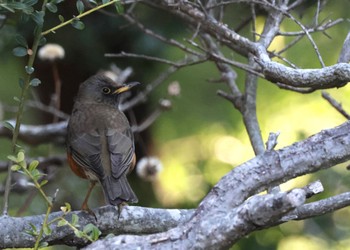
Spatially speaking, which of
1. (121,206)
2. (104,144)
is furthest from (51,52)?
(121,206)

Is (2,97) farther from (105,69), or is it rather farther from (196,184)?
(196,184)

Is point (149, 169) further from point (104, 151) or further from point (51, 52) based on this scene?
point (104, 151)

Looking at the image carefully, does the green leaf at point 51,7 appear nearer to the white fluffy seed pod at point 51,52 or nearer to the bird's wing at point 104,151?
the bird's wing at point 104,151

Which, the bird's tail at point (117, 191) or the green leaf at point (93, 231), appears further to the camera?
the bird's tail at point (117, 191)

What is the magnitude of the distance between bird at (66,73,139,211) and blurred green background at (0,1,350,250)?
883 mm

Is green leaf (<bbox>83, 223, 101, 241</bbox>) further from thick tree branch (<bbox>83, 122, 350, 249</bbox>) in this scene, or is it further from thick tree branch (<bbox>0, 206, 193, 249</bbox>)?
thick tree branch (<bbox>0, 206, 193, 249</bbox>)

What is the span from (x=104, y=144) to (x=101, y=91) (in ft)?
2.59

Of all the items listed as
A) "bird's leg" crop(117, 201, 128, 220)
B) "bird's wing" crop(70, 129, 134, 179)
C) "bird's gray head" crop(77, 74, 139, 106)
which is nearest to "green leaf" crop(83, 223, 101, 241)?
"bird's leg" crop(117, 201, 128, 220)

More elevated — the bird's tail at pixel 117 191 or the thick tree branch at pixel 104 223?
the bird's tail at pixel 117 191

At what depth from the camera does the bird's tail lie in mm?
4621

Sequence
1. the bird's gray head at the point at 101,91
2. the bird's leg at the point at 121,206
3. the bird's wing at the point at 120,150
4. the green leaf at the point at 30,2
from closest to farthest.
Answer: the green leaf at the point at 30,2 → the bird's leg at the point at 121,206 → the bird's wing at the point at 120,150 → the bird's gray head at the point at 101,91

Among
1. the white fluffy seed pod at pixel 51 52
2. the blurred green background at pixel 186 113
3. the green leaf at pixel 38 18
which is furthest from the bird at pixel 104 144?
the green leaf at pixel 38 18

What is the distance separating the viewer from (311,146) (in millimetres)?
3414

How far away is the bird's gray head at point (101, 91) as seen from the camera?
19.5 feet
